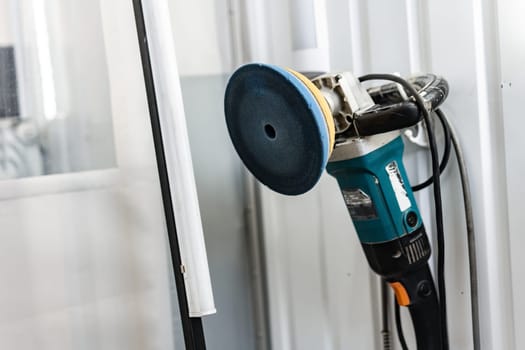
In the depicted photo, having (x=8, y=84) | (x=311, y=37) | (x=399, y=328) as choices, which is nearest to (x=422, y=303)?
(x=399, y=328)

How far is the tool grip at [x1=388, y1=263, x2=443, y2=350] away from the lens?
0.69 m

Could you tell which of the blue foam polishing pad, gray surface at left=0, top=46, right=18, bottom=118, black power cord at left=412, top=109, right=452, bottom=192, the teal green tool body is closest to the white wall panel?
gray surface at left=0, top=46, right=18, bottom=118

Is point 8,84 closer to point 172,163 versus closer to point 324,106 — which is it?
point 172,163

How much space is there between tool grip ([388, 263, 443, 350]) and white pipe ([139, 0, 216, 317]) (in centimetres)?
26

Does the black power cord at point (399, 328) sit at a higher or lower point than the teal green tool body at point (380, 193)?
lower

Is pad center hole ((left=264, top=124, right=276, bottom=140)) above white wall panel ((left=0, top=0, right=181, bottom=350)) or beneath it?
above

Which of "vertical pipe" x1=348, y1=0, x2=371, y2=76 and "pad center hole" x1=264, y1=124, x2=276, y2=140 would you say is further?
"vertical pipe" x1=348, y1=0, x2=371, y2=76

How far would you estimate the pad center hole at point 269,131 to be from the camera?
59 centimetres

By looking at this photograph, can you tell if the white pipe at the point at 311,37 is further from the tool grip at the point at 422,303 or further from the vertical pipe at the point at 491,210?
the tool grip at the point at 422,303

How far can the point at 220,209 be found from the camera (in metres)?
0.91

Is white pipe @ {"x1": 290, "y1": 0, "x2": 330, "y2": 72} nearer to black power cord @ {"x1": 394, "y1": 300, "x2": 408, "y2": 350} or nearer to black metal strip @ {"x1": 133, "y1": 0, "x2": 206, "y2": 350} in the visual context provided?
black metal strip @ {"x1": 133, "y1": 0, "x2": 206, "y2": 350}

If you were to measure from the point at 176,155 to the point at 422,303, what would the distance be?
0.39 metres

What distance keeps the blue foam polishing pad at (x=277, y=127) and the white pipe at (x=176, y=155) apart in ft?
0.23

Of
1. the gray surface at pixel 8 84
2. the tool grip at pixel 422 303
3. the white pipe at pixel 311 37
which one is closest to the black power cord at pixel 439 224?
the tool grip at pixel 422 303
